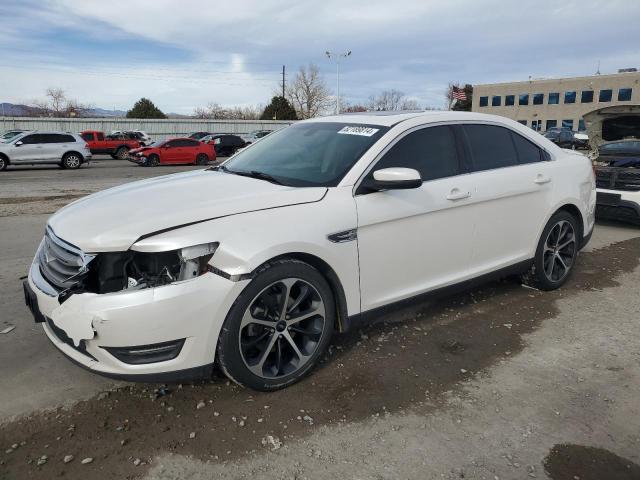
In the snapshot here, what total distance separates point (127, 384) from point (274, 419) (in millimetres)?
1012

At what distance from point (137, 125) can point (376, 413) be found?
44020 mm

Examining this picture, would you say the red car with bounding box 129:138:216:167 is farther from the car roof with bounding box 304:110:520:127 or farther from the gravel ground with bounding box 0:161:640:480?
the car roof with bounding box 304:110:520:127

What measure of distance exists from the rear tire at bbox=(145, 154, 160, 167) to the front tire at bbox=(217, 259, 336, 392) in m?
23.3

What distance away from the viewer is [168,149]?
25.4m

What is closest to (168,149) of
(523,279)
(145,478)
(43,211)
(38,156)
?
(38,156)

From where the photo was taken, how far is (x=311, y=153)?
3.86 m

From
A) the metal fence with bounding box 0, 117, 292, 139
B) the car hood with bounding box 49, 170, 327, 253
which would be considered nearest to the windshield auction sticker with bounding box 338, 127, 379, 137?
the car hood with bounding box 49, 170, 327, 253

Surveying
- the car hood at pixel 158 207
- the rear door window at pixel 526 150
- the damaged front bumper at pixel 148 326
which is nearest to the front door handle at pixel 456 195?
the rear door window at pixel 526 150

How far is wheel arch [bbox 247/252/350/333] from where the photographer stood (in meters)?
3.08

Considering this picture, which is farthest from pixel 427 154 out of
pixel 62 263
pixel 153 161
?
pixel 153 161

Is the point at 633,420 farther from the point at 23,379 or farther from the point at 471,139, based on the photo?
the point at 23,379

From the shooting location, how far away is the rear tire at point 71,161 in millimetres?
22281

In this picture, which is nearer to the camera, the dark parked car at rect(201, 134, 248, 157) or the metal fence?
the dark parked car at rect(201, 134, 248, 157)

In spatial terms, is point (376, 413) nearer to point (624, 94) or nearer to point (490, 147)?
point (490, 147)
